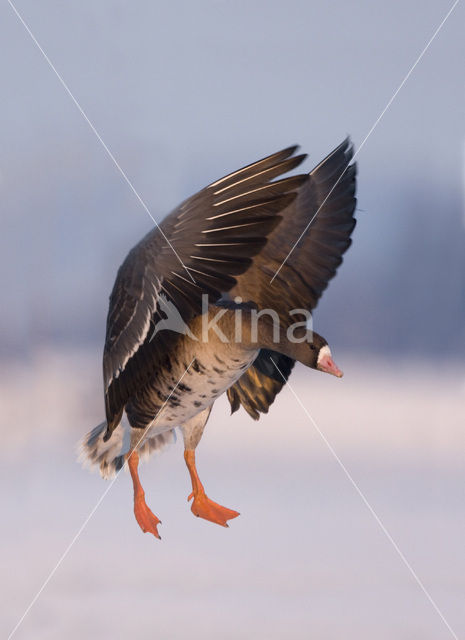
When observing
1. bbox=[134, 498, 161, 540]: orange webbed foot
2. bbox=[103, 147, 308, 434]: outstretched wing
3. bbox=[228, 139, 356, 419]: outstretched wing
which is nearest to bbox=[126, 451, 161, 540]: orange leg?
bbox=[134, 498, 161, 540]: orange webbed foot

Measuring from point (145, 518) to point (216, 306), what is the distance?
431 millimetres

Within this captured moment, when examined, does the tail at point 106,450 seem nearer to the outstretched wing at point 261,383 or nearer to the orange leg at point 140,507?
A: the orange leg at point 140,507

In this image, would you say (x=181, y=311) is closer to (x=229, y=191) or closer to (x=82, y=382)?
(x=229, y=191)

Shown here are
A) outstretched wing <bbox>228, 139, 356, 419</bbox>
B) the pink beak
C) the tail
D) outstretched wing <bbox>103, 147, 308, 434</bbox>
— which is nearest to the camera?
outstretched wing <bbox>103, 147, 308, 434</bbox>

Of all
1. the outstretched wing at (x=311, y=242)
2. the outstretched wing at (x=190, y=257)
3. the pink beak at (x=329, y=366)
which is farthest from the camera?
the outstretched wing at (x=311, y=242)

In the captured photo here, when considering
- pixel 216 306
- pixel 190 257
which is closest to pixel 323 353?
Answer: pixel 216 306

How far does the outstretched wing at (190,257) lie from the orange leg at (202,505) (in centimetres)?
30

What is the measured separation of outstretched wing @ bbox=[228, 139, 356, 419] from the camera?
73.8 inches

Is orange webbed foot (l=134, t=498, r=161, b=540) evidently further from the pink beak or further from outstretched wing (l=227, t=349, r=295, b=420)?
the pink beak

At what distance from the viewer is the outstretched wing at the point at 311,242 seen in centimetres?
187

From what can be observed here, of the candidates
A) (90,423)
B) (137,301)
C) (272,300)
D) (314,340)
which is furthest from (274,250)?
(90,423)

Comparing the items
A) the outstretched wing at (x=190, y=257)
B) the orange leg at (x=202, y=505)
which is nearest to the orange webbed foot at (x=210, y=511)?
the orange leg at (x=202, y=505)

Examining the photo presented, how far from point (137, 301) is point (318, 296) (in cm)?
40

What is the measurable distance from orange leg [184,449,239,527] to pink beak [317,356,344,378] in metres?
0.38
